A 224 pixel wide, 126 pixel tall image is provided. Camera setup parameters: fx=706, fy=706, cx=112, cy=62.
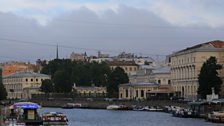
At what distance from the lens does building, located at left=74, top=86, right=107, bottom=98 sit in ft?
465

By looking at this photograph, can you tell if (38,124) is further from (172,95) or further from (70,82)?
(70,82)

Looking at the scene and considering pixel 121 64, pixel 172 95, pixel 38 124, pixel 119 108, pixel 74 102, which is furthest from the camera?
pixel 121 64

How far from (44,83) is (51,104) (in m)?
15.6

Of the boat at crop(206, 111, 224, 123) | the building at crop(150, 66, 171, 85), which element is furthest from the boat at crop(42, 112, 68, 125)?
the building at crop(150, 66, 171, 85)

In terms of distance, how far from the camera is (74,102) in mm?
135375

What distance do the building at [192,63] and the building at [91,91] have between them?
24.4 meters

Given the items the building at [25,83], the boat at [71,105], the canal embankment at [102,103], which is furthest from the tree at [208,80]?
the building at [25,83]

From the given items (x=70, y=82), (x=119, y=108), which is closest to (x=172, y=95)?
(x=119, y=108)

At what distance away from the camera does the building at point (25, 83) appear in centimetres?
17600

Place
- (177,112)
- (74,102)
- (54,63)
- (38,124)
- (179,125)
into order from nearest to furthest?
(38,124) < (179,125) < (177,112) < (74,102) < (54,63)

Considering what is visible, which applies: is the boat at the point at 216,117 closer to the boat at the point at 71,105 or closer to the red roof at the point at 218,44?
the red roof at the point at 218,44

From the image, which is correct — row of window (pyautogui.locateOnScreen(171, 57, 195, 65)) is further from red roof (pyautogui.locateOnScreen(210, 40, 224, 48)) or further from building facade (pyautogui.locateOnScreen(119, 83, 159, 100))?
building facade (pyautogui.locateOnScreen(119, 83, 159, 100))

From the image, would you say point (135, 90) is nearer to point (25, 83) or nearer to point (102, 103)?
point (102, 103)

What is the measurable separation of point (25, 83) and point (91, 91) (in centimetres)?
3883
